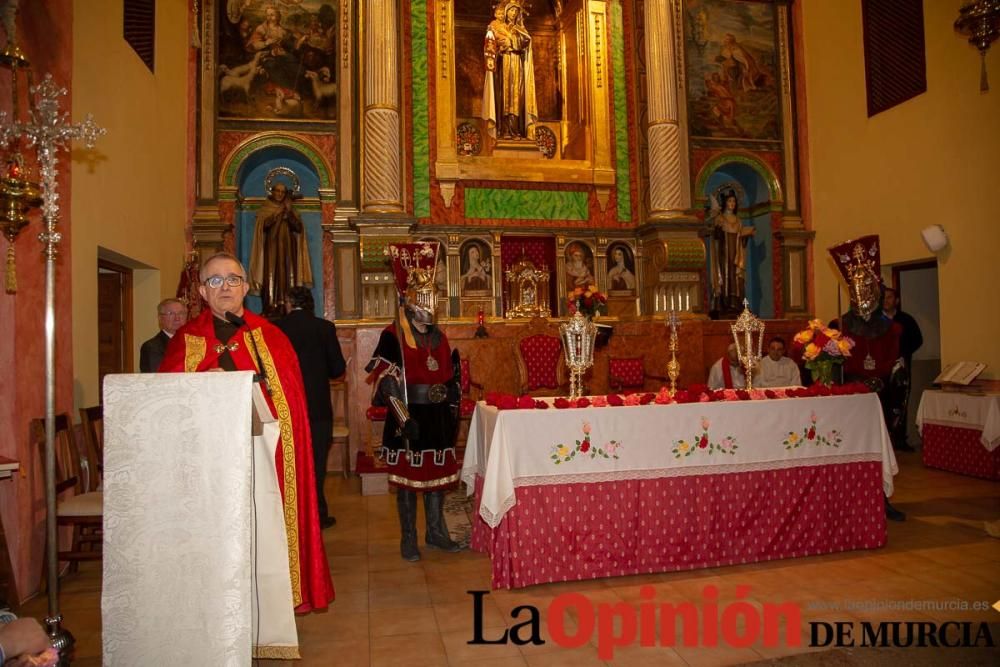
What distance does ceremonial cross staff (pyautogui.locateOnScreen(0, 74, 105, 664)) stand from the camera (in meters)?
2.72

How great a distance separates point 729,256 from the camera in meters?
10.2

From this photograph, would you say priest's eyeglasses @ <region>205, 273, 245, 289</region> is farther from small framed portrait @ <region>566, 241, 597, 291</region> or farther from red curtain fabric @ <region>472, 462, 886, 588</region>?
small framed portrait @ <region>566, 241, 597, 291</region>

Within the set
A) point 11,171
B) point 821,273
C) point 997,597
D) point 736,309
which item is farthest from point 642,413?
point 821,273

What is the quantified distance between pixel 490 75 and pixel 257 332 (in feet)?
26.3

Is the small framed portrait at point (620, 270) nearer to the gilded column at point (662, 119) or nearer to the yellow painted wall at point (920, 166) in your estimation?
the gilded column at point (662, 119)

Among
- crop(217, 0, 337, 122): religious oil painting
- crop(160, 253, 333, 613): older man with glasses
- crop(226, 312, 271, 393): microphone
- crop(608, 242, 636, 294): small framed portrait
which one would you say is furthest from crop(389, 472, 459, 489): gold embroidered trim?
crop(217, 0, 337, 122): religious oil painting

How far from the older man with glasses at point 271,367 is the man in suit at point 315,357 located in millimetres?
1929

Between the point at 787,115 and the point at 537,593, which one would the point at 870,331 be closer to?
the point at 537,593

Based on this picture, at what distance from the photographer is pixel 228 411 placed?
7.63ft

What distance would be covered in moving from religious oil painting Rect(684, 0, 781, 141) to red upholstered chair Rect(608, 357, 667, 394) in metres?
4.37

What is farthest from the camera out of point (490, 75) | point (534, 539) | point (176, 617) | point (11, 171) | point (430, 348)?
point (490, 75)

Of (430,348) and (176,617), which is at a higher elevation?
(430,348)

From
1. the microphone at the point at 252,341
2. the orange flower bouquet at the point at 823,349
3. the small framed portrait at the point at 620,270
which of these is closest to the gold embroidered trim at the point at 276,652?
the microphone at the point at 252,341

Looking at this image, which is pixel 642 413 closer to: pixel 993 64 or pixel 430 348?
pixel 430 348
